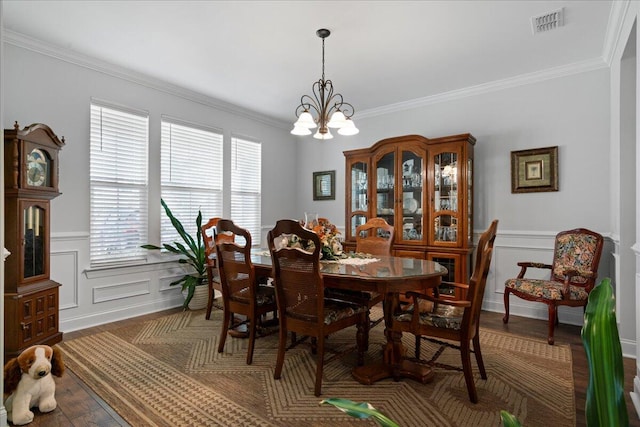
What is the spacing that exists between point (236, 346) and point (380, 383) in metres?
1.28

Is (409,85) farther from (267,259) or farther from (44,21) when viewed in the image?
(44,21)

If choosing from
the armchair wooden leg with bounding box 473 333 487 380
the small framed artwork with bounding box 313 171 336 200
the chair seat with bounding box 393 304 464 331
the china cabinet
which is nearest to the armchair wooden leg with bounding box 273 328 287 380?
the chair seat with bounding box 393 304 464 331

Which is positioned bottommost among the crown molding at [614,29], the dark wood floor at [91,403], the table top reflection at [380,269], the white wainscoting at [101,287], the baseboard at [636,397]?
the dark wood floor at [91,403]

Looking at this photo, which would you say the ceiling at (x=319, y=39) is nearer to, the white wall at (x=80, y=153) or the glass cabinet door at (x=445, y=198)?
the white wall at (x=80, y=153)

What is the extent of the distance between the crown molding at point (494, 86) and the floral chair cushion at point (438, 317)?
2.84 metres

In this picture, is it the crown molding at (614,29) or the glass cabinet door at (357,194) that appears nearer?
the crown molding at (614,29)

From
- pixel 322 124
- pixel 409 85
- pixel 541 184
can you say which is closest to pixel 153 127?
pixel 322 124

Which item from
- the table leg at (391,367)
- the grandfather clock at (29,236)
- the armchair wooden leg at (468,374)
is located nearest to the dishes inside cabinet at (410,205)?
the table leg at (391,367)

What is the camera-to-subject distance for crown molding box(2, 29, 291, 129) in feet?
10.1

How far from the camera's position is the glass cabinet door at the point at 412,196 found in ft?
13.9

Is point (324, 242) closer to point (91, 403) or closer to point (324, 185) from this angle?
point (91, 403)

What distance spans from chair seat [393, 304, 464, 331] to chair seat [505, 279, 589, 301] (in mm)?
1254

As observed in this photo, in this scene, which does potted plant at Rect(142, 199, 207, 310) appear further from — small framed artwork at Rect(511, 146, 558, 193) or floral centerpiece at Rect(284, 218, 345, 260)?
small framed artwork at Rect(511, 146, 558, 193)

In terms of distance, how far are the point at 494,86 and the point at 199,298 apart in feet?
13.6
